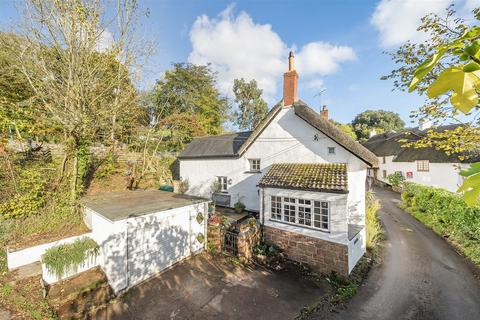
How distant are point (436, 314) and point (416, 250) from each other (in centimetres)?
519

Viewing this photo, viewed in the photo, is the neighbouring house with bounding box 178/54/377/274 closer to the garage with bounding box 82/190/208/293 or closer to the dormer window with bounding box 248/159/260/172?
the dormer window with bounding box 248/159/260/172

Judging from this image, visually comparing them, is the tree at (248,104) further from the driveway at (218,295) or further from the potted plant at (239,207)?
the driveway at (218,295)

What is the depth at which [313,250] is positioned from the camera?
9359 mm

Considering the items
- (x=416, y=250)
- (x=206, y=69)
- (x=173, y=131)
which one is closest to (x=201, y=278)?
(x=416, y=250)

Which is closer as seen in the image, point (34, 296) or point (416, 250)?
point (34, 296)

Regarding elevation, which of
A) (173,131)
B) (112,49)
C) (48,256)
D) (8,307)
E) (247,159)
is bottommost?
(8,307)

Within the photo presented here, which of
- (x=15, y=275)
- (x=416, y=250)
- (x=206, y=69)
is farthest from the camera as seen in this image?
(x=206, y=69)

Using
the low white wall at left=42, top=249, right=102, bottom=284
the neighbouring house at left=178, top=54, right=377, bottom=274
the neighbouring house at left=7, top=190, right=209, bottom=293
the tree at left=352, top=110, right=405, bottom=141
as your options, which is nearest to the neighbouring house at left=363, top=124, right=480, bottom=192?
the neighbouring house at left=178, top=54, right=377, bottom=274

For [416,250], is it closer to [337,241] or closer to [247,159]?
[337,241]

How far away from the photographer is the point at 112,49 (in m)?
12.0

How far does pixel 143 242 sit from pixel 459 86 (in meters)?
9.76

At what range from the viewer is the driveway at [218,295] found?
22.9 ft

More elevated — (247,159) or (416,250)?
(247,159)

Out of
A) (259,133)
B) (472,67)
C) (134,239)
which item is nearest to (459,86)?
(472,67)
